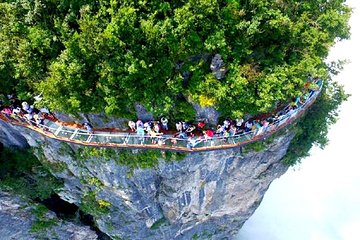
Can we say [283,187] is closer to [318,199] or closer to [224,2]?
[318,199]

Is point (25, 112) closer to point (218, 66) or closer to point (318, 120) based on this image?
point (218, 66)

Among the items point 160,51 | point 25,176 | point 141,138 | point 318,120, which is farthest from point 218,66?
point 25,176

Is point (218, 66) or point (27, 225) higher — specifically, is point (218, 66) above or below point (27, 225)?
above

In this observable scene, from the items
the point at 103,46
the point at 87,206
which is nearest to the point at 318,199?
the point at 87,206

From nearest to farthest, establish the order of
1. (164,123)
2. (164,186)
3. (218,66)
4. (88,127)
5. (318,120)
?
(218,66), (164,123), (88,127), (164,186), (318,120)

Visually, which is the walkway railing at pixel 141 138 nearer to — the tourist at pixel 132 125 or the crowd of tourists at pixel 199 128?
the crowd of tourists at pixel 199 128

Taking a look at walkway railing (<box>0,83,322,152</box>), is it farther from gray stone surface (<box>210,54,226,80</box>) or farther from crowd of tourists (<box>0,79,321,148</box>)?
gray stone surface (<box>210,54,226,80</box>)

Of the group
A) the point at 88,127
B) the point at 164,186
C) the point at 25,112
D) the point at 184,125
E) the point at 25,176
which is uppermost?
Result: the point at 25,112
